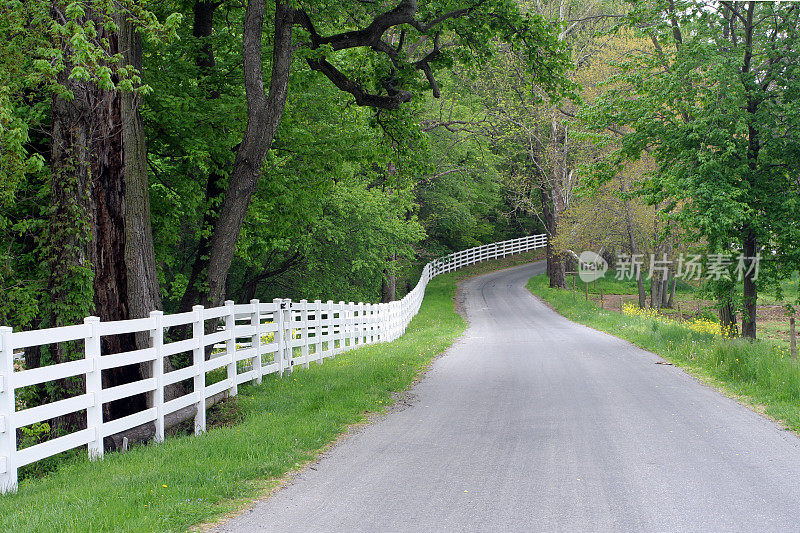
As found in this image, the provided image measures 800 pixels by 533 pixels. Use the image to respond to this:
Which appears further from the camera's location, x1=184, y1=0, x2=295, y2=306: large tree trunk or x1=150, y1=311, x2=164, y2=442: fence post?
x1=184, y1=0, x2=295, y2=306: large tree trunk

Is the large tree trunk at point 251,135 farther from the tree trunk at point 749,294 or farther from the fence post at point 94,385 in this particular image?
the tree trunk at point 749,294

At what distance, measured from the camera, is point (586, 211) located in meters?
32.2

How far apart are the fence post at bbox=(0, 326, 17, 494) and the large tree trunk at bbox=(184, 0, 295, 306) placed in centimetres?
528

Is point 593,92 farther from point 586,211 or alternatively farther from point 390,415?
point 390,415

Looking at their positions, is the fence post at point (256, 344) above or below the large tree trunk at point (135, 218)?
below

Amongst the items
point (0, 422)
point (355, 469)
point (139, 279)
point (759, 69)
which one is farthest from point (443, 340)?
point (0, 422)

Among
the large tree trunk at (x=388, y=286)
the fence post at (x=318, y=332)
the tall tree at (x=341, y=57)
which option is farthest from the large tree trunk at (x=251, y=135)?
the large tree trunk at (x=388, y=286)

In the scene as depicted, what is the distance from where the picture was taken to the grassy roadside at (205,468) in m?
4.83

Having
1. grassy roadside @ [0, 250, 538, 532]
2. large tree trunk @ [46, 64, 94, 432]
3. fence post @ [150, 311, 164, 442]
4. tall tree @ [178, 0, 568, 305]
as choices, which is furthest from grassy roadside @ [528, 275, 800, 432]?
large tree trunk @ [46, 64, 94, 432]

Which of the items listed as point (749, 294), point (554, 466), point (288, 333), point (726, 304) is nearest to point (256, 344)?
point (288, 333)

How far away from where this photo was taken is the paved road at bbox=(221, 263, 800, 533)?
5.10m

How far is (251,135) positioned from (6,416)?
20.2 feet

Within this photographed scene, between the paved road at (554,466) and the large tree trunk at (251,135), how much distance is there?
3756mm

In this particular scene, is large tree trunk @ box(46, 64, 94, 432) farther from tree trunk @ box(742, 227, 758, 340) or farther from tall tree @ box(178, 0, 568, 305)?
tree trunk @ box(742, 227, 758, 340)
